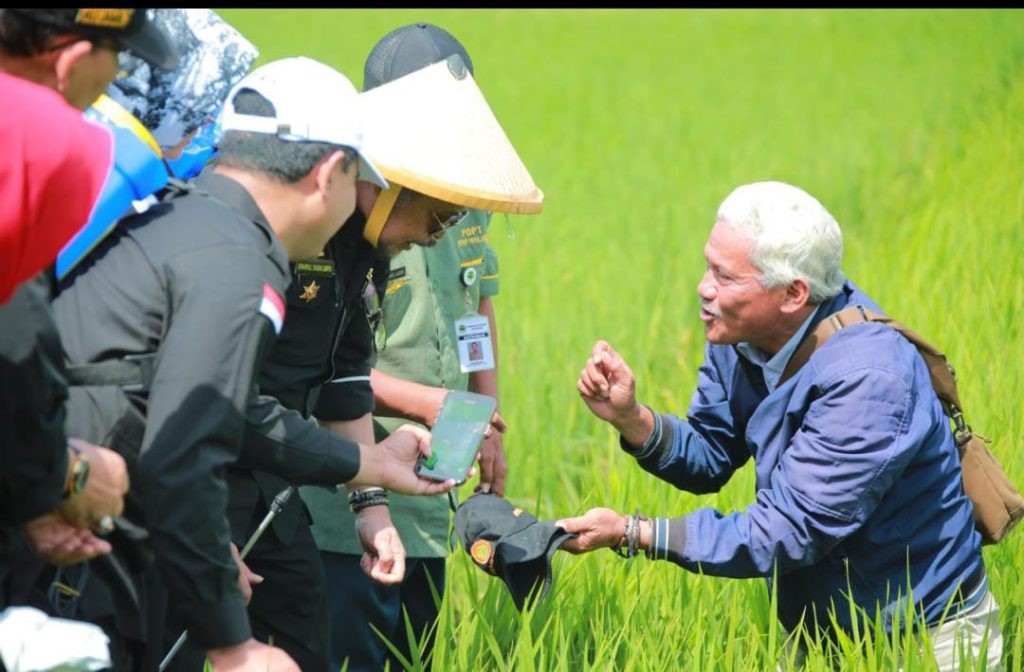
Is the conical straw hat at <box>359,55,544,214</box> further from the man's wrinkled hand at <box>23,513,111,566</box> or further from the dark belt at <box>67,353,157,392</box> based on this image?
the man's wrinkled hand at <box>23,513,111,566</box>

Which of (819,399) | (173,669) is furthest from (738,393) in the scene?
(173,669)

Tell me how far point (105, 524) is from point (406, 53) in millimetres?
1441

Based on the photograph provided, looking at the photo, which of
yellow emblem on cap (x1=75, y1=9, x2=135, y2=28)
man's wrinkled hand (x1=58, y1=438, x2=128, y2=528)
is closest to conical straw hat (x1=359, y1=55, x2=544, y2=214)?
yellow emblem on cap (x1=75, y1=9, x2=135, y2=28)

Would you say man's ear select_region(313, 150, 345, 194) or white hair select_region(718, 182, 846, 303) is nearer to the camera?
man's ear select_region(313, 150, 345, 194)

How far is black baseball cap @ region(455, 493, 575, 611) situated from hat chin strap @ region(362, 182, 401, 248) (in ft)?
1.93

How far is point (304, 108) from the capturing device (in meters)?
1.97

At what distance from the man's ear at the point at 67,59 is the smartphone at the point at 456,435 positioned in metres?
1.00

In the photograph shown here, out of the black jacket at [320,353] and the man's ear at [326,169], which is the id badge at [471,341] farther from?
the man's ear at [326,169]

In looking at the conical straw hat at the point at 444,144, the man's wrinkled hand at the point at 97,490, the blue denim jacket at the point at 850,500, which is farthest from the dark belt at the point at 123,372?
the blue denim jacket at the point at 850,500

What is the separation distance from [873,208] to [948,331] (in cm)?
360

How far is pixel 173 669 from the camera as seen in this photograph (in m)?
2.33

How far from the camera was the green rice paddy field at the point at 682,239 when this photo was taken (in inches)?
112

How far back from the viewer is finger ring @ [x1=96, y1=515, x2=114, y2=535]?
1.79m

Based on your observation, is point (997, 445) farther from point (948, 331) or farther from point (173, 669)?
point (173, 669)
